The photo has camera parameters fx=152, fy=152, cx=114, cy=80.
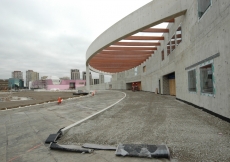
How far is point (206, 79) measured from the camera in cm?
793

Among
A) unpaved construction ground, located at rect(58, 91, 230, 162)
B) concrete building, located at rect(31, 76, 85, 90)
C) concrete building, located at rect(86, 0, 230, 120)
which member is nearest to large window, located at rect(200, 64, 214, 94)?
concrete building, located at rect(86, 0, 230, 120)

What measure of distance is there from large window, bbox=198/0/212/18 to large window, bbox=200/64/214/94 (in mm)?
2917

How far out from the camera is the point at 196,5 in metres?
9.13

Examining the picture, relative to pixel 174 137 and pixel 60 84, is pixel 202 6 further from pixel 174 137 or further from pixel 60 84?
pixel 60 84

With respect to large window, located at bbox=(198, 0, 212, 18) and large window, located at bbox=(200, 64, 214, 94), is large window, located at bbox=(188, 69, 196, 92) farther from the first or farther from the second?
large window, located at bbox=(198, 0, 212, 18)

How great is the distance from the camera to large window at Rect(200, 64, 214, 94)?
287 inches

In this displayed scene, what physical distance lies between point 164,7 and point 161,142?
1181 cm

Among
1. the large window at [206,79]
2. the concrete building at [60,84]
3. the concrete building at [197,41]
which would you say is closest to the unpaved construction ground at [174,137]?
the concrete building at [197,41]

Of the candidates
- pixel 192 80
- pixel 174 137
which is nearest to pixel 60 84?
pixel 192 80

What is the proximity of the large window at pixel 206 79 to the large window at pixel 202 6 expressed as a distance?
292 centimetres

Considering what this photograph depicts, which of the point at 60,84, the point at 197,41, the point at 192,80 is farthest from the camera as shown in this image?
the point at 60,84

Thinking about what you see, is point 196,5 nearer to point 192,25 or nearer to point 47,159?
point 192,25

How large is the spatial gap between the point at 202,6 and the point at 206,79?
3.93 meters

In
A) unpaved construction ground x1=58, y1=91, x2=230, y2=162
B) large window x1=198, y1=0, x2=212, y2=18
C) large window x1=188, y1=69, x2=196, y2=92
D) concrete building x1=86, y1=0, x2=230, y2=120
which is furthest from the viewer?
large window x1=188, y1=69, x2=196, y2=92
